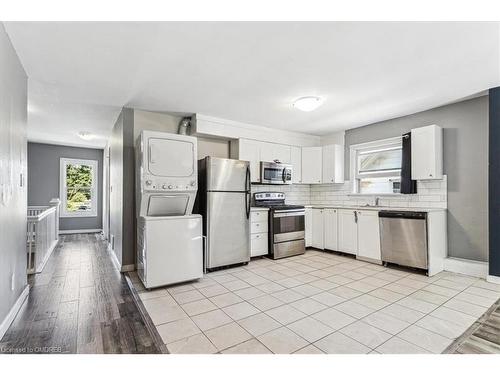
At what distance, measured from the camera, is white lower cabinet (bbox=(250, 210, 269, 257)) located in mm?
4320

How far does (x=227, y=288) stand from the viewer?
10.0ft

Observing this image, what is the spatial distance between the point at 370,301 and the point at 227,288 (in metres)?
1.55

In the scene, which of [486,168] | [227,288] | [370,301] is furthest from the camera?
[486,168]

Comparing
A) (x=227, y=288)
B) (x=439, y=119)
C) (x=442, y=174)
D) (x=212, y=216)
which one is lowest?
(x=227, y=288)

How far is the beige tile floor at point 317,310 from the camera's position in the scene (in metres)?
1.91

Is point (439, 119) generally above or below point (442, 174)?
above

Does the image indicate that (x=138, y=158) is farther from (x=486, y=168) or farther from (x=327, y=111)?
(x=486, y=168)

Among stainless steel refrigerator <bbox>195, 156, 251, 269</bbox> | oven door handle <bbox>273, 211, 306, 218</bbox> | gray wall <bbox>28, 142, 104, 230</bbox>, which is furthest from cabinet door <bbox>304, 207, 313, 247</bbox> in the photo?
gray wall <bbox>28, 142, 104, 230</bbox>

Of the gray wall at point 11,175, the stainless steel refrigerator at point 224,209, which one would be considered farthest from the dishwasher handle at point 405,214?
the gray wall at point 11,175

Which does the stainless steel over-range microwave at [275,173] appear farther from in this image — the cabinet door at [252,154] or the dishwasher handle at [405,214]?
the dishwasher handle at [405,214]

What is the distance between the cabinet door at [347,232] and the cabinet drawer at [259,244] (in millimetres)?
1337

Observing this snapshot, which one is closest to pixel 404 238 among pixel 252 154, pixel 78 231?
pixel 252 154

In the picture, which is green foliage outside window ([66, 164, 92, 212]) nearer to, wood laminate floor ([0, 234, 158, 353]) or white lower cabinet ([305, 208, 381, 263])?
wood laminate floor ([0, 234, 158, 353])
